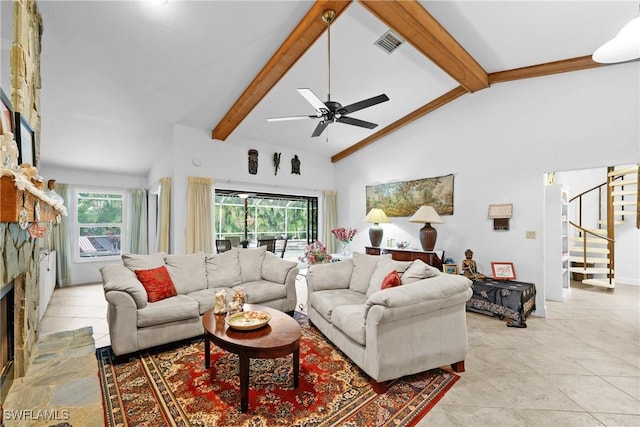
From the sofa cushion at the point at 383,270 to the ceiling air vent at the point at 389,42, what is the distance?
8.31 feet

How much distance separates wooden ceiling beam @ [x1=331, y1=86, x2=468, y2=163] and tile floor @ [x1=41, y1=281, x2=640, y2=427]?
3431 millimetres

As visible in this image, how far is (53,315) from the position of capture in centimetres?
382

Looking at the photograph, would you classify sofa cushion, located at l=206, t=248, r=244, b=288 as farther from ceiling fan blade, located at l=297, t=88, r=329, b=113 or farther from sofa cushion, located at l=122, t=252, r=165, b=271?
ceiling fan blade, located at l=297, t=88, r=329, b=113

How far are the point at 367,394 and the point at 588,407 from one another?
153 cm

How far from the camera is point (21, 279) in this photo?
2.21 metres

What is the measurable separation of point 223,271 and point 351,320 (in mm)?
2008

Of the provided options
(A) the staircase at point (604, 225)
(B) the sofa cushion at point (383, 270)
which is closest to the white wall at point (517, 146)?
(B) the sofa cushion at point (383, 270)

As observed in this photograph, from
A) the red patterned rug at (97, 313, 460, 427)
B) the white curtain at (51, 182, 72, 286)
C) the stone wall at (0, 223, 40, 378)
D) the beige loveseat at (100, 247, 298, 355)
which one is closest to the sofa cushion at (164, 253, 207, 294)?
the beige loveseat at (100, 247, 298, 355)

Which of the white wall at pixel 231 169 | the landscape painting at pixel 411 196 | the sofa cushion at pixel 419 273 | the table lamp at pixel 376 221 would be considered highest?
the white wall at pixel 231 169

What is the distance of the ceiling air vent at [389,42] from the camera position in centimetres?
321

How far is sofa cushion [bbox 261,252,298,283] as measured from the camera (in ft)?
12.4

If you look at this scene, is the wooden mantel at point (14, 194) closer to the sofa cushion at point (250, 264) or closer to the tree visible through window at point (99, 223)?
the sofa cushion at point (250, 264)

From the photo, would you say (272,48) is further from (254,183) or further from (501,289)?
(501,289)

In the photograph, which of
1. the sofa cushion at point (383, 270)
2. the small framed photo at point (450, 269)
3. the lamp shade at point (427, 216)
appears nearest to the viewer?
the sofa cushion at point (383, 270)
